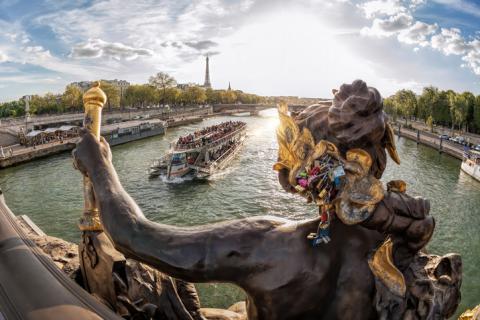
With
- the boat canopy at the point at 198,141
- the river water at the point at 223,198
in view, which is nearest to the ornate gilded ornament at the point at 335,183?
the river water at the point at 223,198

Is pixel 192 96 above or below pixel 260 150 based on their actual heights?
above

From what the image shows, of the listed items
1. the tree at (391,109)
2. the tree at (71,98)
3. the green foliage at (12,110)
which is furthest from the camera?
the green foliage at (12,110)

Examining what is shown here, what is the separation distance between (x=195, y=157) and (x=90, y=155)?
65.0 feet

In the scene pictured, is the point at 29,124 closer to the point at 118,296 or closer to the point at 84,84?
the point at 118,296

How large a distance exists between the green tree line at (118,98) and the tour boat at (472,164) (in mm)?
31059

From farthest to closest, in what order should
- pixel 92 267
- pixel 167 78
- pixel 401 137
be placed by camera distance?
→ pixel 167 78 → pixel 401 137 → pixel 92 267

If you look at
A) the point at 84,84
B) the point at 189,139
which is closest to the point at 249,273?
the point at 189,139

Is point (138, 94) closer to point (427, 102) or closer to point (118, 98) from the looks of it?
point (118, 98)

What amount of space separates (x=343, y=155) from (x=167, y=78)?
65822 mm

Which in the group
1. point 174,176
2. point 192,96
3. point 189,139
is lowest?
point 174,176

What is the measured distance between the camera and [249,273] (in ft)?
4.58

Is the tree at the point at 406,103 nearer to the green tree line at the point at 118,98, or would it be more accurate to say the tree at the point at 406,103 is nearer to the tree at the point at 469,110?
the tree at the point at 469,110

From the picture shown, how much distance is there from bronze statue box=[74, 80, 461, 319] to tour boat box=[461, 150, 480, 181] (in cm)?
2261

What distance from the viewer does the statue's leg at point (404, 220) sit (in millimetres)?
1342
